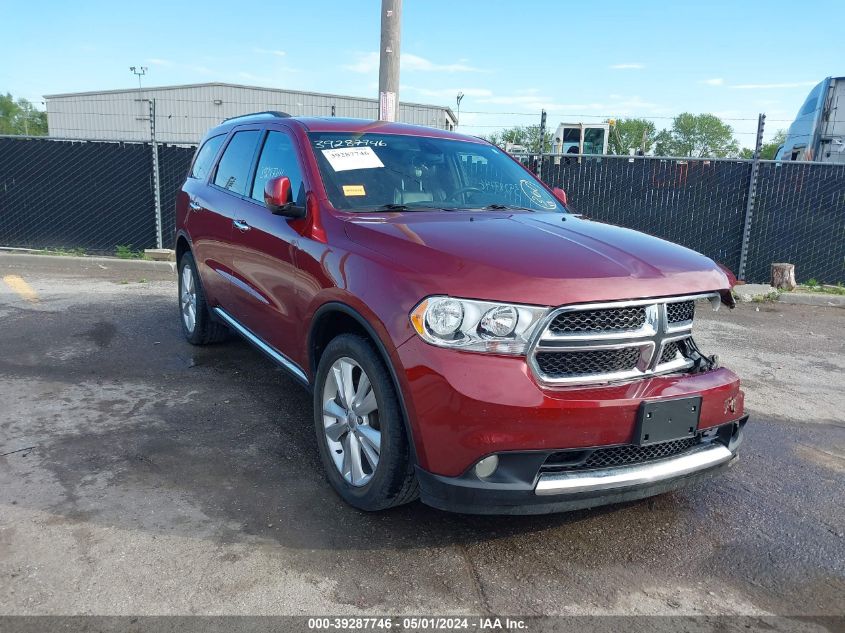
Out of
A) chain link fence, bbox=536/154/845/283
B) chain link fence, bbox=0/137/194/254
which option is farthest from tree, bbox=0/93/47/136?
chain link fence, bbox=536/154/845/283

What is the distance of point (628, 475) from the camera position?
2623mm

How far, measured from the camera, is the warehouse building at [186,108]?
34156 millimetres

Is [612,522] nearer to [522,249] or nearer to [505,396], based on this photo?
[505,396]

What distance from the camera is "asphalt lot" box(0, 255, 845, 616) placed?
251 centimetres

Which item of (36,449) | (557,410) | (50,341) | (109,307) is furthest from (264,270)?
(109,307)

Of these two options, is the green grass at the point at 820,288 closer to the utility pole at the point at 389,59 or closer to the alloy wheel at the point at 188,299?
the utility pole at the point at 389,59

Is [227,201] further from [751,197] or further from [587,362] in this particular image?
[751,197]

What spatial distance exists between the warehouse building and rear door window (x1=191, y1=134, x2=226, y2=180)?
27214 mm

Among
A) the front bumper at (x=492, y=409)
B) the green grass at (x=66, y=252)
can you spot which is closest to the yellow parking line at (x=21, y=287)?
the green grass at (x=66, y=252)

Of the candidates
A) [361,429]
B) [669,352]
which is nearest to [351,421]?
[361,429]

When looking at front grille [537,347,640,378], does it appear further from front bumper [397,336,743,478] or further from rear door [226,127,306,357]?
rear door [226,127,306,357]

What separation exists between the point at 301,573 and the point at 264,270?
1.94 meters

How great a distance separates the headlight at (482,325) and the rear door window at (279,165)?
136cm

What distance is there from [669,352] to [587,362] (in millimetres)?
502
